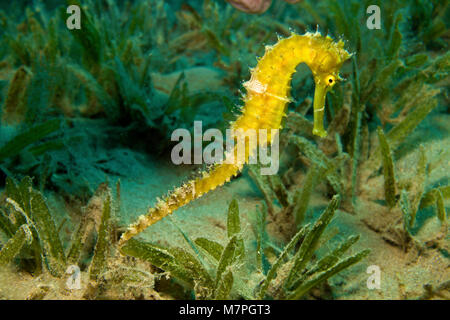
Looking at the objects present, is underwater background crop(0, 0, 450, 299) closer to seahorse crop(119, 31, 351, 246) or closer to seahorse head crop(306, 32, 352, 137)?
seahorse crop(119, 31, 351, 246)

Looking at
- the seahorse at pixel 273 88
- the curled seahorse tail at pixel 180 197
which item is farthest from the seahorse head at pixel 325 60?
the curled seahorse tail at pixel 180 197

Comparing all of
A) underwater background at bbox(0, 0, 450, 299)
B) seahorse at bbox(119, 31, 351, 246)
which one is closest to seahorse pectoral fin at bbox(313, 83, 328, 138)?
seahorse at bbox(119, 31, 351, 246)

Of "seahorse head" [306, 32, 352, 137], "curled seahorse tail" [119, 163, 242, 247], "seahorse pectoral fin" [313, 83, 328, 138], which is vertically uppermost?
"seahorse head" [306, 32, 352, 137]

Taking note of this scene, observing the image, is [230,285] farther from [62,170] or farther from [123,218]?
[62,170]

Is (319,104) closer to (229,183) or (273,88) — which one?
(273,88)

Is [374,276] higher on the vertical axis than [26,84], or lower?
lower

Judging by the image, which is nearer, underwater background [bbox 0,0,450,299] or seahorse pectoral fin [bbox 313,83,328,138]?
seahorse pectoral fin [bbox 313,83,328,138]

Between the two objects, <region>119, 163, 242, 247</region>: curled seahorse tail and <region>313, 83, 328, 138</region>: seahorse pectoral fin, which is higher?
<region>313, 83, 328, 138</region>: seahorse pectoral fin

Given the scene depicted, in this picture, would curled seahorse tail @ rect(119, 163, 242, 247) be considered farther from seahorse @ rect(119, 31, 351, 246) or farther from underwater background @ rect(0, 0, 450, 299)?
underwater background @ rect(0, 0, 450, 299)

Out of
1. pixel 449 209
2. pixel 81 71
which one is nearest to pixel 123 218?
pixel 81 71
